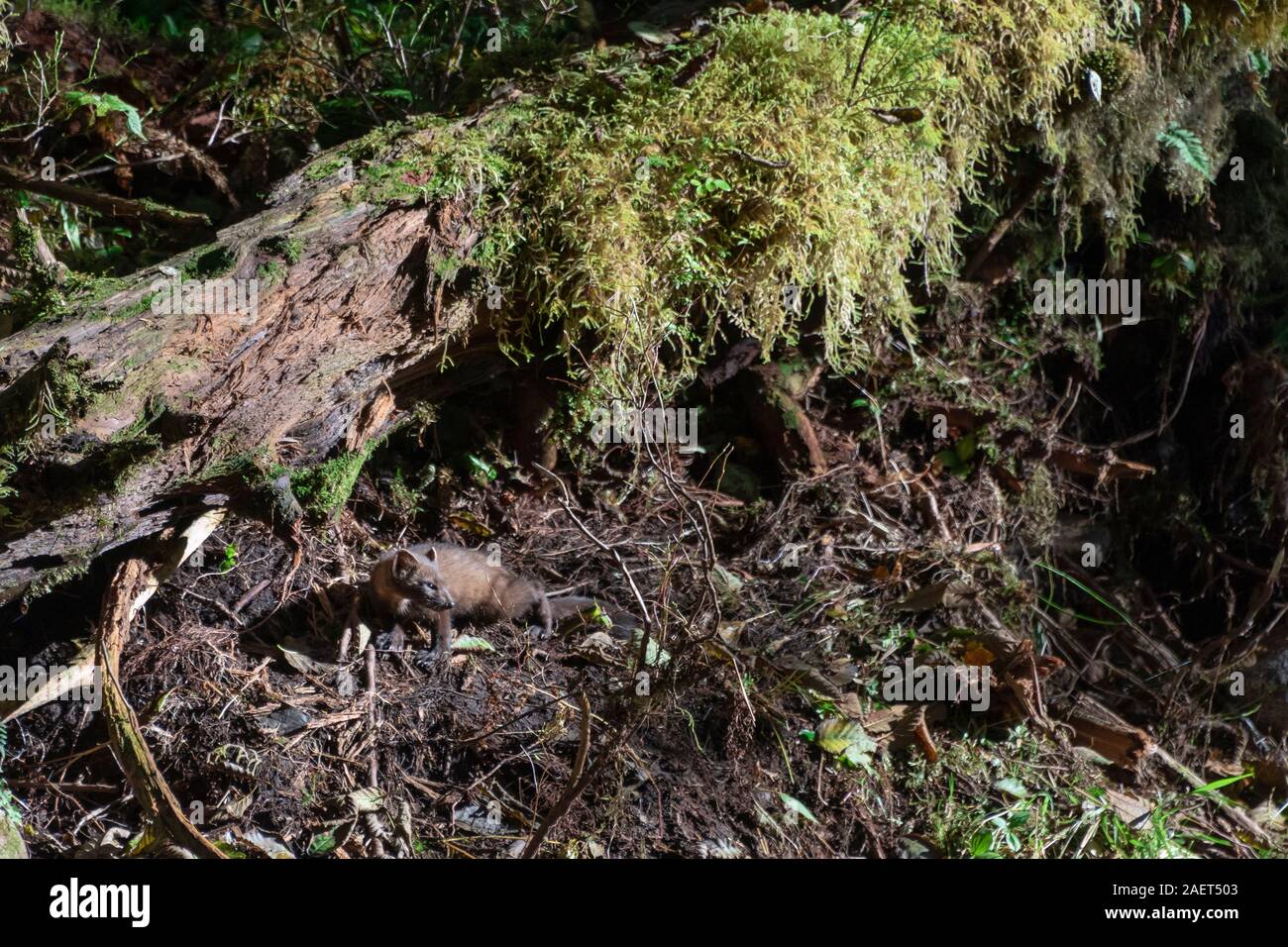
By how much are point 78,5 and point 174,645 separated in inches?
144

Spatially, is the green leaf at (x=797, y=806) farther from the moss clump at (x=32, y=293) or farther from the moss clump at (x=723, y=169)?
the moss clump at (x=32, y=293)

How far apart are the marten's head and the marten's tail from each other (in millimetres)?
453

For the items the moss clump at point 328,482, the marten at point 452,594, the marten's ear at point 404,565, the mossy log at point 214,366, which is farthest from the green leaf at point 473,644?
the mossy log at point 214,366

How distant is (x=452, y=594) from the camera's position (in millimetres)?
4102

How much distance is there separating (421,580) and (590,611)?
27.8 inches

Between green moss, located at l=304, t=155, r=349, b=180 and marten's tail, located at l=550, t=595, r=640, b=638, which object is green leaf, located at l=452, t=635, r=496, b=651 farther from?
green moss, located at l=304, t=155, r=349, b=180

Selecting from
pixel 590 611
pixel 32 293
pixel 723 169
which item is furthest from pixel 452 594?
pixel 723 169

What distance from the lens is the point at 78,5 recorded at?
5.27m

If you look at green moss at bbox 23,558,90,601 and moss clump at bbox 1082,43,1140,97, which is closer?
green moss at bbox 23,558,90,601

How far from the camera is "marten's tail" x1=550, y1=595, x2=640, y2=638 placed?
4.21 metres

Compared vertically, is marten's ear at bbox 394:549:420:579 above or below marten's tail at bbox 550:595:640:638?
above

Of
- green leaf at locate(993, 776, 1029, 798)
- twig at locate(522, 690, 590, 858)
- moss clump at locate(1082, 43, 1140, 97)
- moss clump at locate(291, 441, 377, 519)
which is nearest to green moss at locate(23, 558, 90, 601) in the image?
moss clump at locate(291, 441, 377, 519)

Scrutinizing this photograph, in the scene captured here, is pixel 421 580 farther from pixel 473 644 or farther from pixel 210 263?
pixel 210 263
